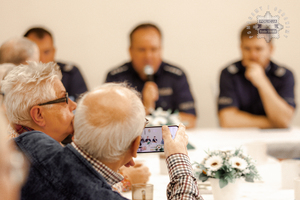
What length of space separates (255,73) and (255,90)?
23 centimetres

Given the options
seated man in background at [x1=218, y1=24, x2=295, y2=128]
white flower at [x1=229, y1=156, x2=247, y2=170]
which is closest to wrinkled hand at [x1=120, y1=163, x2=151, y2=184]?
white flower at [x1=229, y1=156, x2=247, y2=170]

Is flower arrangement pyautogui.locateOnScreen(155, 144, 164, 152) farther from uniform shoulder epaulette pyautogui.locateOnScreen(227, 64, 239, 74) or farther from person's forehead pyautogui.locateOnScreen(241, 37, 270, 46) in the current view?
uniform shoulder epaulette pyautogui.locateOnScreen(227, 64, 239, 74)

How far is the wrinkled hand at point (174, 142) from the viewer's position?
3.30ft

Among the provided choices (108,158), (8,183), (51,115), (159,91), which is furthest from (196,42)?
(8,183)

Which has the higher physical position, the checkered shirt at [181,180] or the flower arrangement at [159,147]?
the flower arrangement at [159,147]

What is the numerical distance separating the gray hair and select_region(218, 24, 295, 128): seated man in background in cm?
194

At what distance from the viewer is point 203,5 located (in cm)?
462

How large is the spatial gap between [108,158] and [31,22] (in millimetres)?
4130

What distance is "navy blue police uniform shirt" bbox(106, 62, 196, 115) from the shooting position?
3303 millimetres

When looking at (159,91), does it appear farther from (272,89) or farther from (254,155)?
(254,155)

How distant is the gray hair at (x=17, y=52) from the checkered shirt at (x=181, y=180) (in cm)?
140

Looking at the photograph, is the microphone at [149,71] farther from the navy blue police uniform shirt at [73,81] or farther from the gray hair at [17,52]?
the gray hair at [17,52]

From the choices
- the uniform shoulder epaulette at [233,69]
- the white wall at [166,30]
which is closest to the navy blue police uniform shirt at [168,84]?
the uniform shoulder epaulette at [233,69]

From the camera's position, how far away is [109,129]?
2.75ft
